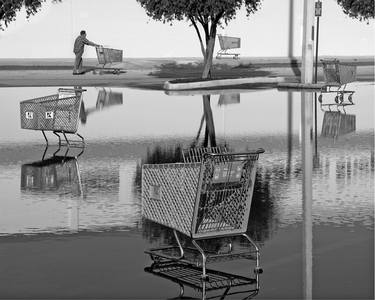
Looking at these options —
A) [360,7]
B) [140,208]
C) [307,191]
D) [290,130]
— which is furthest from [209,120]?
[360,7]

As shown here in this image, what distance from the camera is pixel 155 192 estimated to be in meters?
8.94

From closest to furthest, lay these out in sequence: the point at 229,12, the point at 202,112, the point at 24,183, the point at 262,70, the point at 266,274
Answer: the point at 266,274 < the point at 24,183 < the point at 202,112 < the point at 229,12 < the point at 262,70

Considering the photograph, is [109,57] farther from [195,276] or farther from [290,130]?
[195,276]

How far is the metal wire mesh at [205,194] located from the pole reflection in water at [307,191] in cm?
74

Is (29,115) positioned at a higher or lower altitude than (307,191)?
higher

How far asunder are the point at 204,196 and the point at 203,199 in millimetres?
26

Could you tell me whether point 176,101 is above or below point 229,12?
below

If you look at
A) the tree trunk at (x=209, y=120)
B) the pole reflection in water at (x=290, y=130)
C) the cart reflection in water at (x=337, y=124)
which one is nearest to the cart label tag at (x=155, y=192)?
the pole reflection in water at (x=290, y=130)

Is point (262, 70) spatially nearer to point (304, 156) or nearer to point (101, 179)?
point (304, 156)

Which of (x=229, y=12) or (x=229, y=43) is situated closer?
(x=229, y=12)

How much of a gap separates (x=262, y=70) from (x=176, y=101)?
15.4 metres

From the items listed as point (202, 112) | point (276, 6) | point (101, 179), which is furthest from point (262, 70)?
point (101, 179)

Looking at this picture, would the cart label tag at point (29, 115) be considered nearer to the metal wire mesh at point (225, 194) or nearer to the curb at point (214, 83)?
the metal wire mesh at point (225, 194)

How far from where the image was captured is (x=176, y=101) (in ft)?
96.5
